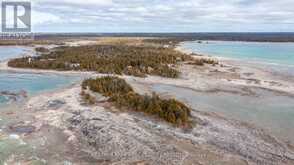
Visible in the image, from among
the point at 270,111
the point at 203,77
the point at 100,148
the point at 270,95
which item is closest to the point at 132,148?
the point at 100,148

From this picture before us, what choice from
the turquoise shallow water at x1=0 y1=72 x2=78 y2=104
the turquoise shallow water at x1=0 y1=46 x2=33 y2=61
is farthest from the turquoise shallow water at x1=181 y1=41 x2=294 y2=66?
the turquoise shallow water at x1=0 y1=46 x2=33 y2=61

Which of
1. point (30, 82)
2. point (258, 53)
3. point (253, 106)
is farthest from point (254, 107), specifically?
point (258, 53)

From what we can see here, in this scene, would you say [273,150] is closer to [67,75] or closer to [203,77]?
[203,77]

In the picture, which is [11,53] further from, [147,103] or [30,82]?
[147,103]

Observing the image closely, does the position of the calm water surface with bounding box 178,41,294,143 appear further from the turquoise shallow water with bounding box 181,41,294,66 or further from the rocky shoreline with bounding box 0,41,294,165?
the turquoise shallow water with bounding box 181,41,294,66

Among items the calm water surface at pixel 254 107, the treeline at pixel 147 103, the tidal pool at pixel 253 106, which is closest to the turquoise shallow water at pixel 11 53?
the treeline at pixel 147 103

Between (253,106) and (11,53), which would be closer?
(253,106)

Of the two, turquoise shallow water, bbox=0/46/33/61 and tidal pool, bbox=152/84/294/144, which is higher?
turquoise shallow water, bbox=0/46/33/61

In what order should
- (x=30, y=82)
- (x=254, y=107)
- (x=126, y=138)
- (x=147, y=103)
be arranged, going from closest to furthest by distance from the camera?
(x=126, y=138) < (x=147, y=103) < (x=254, y=107) < (x=30, y=82)
